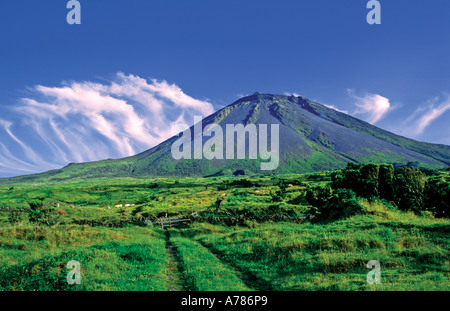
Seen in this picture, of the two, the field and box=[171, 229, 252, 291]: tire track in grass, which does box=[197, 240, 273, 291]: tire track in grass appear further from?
box=[171, 229, 252, 291]: tire track in grass

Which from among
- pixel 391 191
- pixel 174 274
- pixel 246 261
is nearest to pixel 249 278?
pixel 246 261

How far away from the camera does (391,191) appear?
31.2m

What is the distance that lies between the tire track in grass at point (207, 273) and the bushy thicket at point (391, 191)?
17391 mm

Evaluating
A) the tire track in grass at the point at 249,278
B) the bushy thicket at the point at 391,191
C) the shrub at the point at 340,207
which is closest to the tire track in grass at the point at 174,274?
the tire track in grass at the point at 249,278

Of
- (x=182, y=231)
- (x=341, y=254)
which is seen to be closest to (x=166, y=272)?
(x=341, y=254)

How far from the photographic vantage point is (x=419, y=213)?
2752 centimetres

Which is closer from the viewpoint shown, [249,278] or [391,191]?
[249,278]

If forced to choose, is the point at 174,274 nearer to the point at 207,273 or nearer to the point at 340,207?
the point at 207,273

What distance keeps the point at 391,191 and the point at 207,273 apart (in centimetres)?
2721

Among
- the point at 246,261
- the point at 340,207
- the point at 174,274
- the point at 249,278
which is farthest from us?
the point at 340,207

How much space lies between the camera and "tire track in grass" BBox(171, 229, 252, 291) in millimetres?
11027

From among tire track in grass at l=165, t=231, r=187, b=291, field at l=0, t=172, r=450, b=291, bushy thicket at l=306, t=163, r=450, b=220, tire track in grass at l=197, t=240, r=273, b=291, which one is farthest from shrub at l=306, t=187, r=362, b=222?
tire track in grass at l=165, t=231, r=187, b=291
